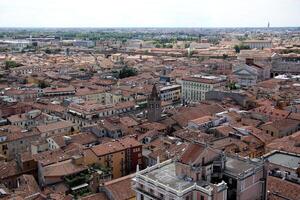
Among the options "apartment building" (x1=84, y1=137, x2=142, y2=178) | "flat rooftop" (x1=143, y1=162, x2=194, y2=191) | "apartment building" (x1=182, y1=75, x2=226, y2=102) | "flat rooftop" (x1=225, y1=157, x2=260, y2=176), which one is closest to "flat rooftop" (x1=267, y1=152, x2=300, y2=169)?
"flat rooftop" (x1=225, y1=157, x2=260, y2=176)

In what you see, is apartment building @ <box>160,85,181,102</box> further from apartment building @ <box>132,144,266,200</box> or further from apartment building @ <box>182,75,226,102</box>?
apartment building @ <box>132,144,266,200</box>

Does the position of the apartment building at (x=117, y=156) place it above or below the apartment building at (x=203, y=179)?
below

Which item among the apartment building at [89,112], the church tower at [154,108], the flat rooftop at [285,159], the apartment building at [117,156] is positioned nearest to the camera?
the flat rooftop at [285,159]

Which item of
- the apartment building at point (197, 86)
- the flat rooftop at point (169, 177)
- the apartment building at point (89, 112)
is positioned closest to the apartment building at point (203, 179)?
the flat rooftop at point (169, 177)

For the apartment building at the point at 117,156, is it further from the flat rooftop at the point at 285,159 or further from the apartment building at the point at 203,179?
the apartment building at the point at 203,179

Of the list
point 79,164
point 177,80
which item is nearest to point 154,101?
point 79,164

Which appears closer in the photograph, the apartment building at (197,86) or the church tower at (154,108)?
the church tower at (154,108)

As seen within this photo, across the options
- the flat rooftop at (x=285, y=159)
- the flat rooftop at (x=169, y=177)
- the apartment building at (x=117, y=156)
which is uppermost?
the flat rooftop at (x=169, y=177)
